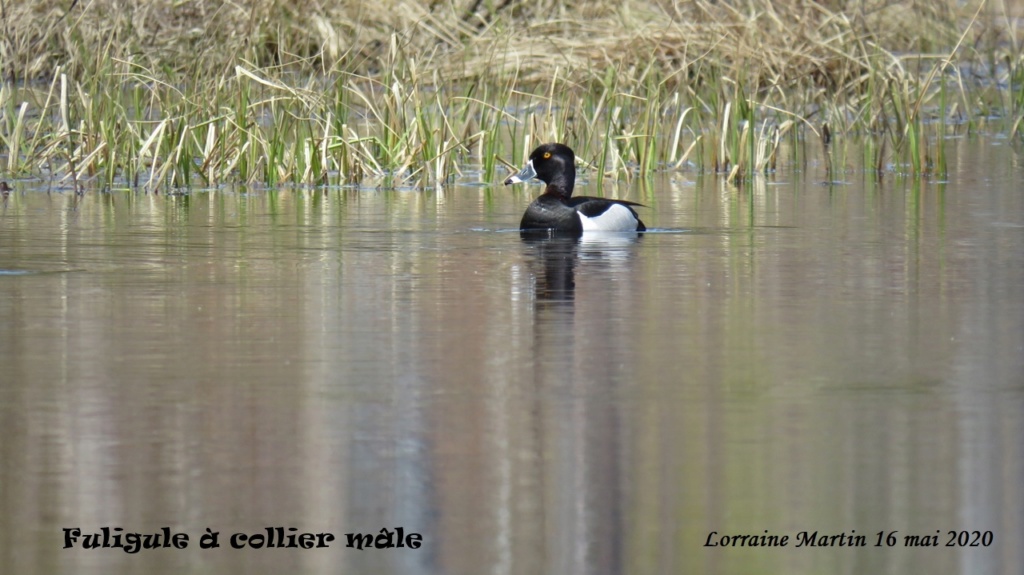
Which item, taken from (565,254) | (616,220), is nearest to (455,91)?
(616,220)

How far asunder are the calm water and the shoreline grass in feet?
12.1

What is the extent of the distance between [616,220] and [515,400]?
5396 mm

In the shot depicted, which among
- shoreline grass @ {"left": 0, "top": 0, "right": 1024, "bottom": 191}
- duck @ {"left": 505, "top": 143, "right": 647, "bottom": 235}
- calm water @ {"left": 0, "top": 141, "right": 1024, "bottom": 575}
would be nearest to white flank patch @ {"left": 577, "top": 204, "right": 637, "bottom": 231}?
duck @ {"left": 505, "top": 143, "right": 647, "bottom": 235}

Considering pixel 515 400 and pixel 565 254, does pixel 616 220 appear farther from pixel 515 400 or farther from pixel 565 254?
pixel 515 400

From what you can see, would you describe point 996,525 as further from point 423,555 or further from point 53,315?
point 53,315

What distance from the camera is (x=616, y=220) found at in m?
10.9

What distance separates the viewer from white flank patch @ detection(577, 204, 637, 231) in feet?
35.8

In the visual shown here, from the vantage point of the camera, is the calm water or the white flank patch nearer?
the calm water

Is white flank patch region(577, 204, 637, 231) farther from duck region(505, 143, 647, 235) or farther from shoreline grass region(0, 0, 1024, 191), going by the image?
shoreline grass region(0, 0, 1024, 191)

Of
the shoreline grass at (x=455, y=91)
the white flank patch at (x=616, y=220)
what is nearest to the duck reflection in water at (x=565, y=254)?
the white flank patch at (x=616, y=220)

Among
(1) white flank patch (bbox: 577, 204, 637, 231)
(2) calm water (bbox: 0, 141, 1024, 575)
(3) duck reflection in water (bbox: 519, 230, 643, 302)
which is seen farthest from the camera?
(1) white flank patch (bbox: 577, 204, 637, 231)

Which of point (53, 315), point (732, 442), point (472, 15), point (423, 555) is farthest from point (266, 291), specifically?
point (472, 15)

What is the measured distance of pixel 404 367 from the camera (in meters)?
6.16

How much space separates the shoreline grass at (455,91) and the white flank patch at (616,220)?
2867 mm
